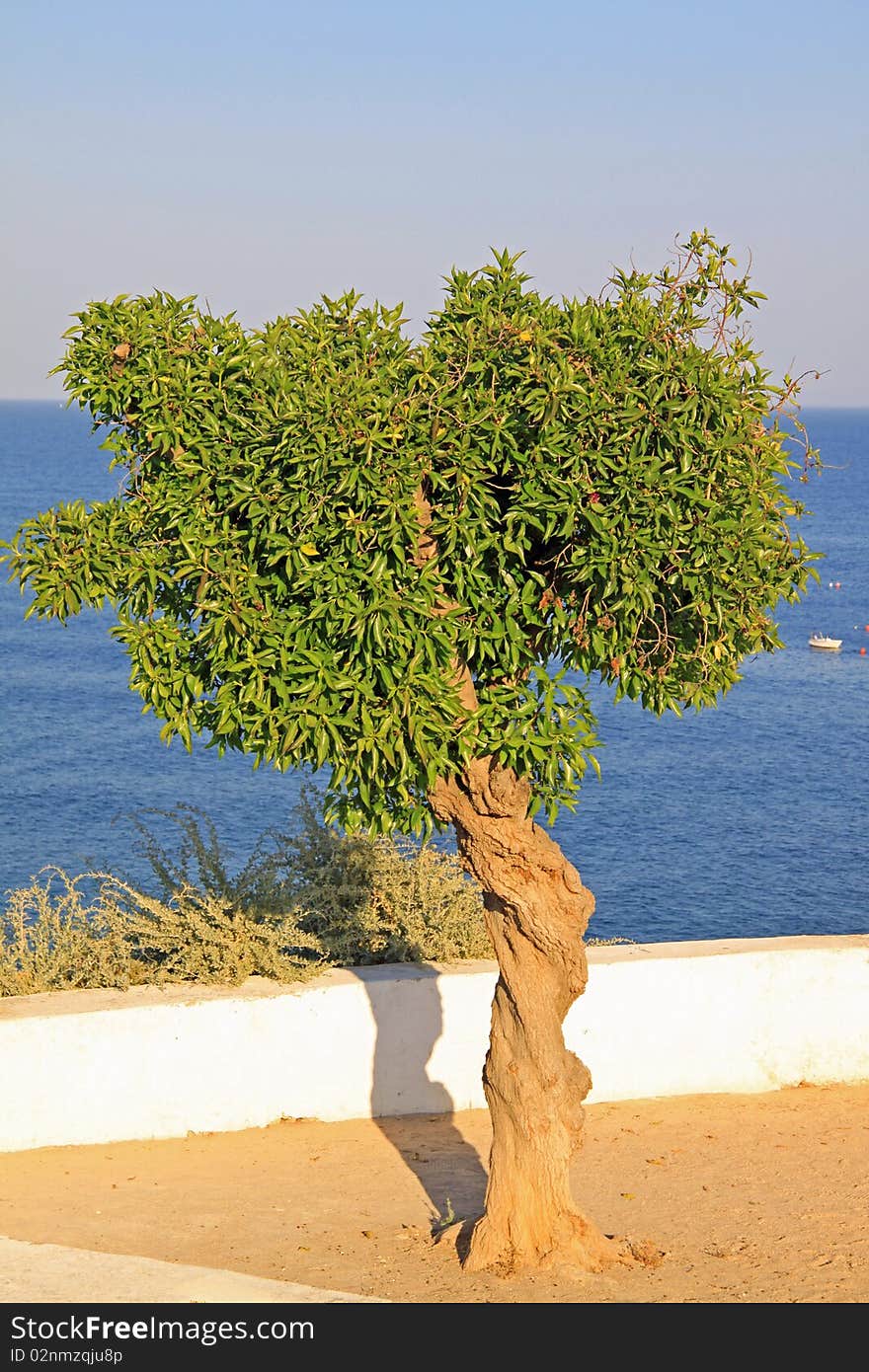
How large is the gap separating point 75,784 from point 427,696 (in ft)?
135

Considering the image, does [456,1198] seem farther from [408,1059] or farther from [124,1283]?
[124,1283]

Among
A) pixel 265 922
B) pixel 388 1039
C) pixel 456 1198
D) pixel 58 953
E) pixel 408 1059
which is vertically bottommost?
pixel 456 1198

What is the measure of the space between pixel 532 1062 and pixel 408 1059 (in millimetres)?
2691

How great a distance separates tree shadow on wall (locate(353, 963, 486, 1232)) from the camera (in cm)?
952

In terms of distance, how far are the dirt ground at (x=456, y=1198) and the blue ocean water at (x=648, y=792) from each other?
697 inches

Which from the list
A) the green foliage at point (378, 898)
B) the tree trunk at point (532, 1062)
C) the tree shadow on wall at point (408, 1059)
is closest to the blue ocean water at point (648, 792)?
the green foliage at point (378, 898)

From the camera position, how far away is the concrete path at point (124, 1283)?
599cm


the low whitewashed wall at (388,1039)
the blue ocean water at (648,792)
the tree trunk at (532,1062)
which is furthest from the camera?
the blue ocean water at (648,792)

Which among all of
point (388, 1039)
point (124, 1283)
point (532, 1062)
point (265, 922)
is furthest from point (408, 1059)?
point (124, 1283)

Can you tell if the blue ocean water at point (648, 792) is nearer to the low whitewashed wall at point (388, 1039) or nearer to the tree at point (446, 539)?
the low whitewashed wall at point (388, 1039)

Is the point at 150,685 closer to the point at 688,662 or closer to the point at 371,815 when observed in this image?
the point at 371,815

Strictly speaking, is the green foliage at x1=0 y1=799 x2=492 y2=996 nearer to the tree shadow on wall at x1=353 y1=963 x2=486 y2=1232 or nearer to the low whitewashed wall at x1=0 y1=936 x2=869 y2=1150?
the low whitewashed wall at x1=0 y1=936 x2=869 y2=1150

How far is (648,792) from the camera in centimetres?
4744

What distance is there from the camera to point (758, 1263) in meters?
7.23
